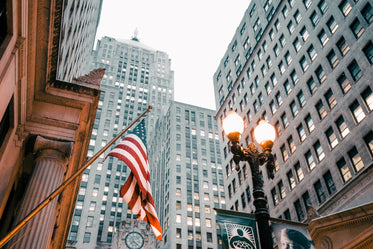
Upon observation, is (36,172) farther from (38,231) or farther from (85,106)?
(85,106)

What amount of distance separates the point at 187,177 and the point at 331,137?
201 feet

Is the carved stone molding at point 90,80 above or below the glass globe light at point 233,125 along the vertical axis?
above

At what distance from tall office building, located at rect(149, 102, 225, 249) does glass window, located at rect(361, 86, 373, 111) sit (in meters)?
57.2

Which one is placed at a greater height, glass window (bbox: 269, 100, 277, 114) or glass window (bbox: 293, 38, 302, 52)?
glass window (bbox: 293, 38, 302, 52)

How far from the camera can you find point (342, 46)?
108ft

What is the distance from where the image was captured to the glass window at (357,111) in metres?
28.5

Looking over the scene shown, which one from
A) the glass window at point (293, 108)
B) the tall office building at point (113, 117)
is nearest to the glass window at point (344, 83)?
the glass window at point (293, 108)

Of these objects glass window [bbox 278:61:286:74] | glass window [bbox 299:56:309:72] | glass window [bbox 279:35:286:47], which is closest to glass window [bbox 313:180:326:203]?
glass window [bbox 299:56:309:72]

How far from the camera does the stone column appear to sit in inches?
470

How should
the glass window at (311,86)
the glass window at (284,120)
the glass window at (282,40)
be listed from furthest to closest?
the glass window at (282,40) < the glass window at (284,120) < the glass window at (311,86)

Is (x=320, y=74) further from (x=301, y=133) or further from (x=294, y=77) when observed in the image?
(x=301, y=133)

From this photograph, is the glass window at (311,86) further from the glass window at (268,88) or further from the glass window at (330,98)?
the glass window at (268,88)

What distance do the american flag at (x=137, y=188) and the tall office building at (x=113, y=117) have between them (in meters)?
29.0

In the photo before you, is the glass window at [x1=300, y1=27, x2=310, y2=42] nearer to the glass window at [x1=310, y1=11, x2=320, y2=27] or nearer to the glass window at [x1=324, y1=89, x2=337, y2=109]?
the glass window at [x1=310, y1=11, x2=320, y2=27]
